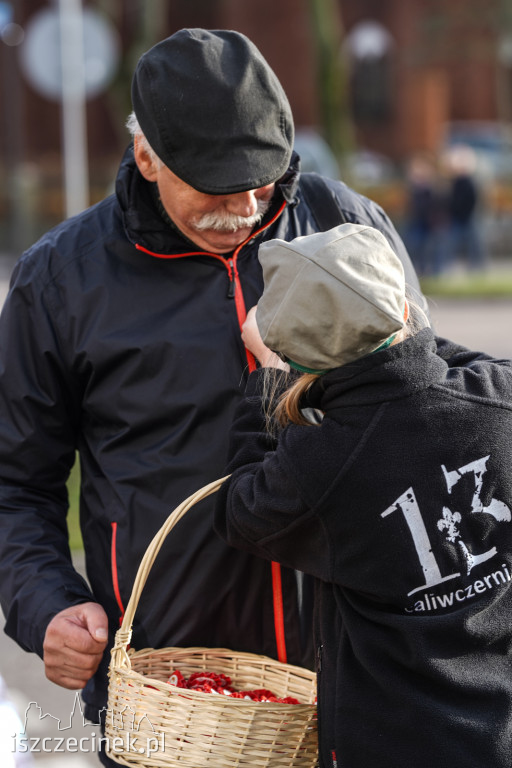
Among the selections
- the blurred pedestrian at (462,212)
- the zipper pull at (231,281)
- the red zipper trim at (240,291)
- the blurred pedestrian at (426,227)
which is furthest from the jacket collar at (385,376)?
the blurred pedestrian at (426,227)

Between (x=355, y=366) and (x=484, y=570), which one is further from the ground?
(x=355, y=366)

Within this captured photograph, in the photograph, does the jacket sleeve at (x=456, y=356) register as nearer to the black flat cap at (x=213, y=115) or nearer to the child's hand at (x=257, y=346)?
the child's hand at (x=257, y=346)

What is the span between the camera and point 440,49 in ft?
93.5

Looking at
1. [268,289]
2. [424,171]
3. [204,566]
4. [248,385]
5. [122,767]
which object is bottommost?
[424,171]

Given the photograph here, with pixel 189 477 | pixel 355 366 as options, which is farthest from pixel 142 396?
pixel 355 366

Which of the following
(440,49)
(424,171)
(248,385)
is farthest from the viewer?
(440,49)

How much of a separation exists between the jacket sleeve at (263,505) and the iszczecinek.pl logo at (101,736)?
39 cm

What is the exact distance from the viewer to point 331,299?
6.78ft

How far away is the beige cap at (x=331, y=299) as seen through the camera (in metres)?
2.06

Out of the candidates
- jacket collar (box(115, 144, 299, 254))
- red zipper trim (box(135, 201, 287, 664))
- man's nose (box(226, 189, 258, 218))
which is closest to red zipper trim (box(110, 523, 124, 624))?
red zipper trim (box(135, 201, 287, 664))

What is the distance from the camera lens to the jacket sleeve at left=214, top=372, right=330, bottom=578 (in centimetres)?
211

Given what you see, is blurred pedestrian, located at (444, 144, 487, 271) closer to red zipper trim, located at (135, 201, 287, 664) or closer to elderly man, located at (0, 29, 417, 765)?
elderly man, located at (0, 29, 417, 765)

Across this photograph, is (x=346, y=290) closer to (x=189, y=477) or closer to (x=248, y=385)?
(x=248, y=385)

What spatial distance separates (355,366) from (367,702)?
596 mm
